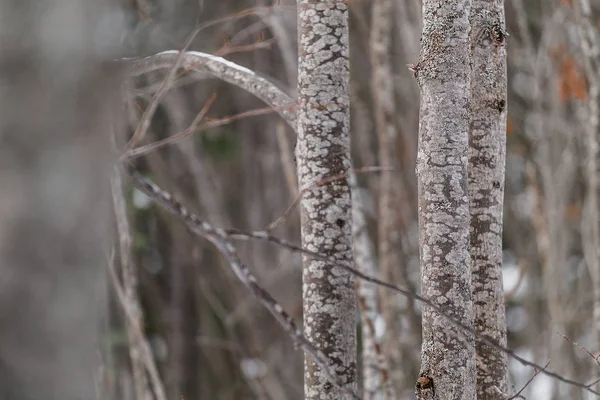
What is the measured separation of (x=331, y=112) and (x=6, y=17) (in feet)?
4.61

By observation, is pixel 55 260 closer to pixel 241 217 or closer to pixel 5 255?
pixel 5 255

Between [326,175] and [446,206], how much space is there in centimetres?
48

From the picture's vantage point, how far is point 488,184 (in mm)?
→ 1970

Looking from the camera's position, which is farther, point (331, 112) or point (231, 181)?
point (231, 181)

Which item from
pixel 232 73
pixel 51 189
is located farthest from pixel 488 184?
pixel 51 189

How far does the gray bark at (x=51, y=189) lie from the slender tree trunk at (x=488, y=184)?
126cm

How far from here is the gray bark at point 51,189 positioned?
32.5 inches

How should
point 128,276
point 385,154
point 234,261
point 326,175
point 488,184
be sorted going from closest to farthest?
1. point 234,261
2. point 488,184
3. point 326,175
4. point 128,276
5. point 385,154

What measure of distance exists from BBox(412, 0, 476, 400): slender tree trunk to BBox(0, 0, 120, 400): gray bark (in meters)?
1.00

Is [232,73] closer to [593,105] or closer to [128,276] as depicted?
[128,276]

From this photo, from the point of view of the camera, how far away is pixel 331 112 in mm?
2154

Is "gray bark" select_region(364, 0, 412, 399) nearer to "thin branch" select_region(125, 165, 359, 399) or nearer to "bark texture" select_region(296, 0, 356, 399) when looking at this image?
"bark texture" select_region(296, 0, 356, 399)

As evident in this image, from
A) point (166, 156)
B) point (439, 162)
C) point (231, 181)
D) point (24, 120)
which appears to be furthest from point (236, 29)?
point (24, 120)

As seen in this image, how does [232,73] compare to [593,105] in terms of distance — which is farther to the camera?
[593,105]
